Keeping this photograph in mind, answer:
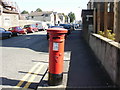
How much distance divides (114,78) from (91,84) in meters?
0.68

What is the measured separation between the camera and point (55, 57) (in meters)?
4.79

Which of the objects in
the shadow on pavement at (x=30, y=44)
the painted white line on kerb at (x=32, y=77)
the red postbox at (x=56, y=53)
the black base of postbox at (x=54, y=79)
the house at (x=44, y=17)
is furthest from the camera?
the house at (x=44, y=17)

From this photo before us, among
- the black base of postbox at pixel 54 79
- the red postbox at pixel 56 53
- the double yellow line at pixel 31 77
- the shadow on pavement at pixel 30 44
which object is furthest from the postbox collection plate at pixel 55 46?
the shadow on pavement at pixel 30 44

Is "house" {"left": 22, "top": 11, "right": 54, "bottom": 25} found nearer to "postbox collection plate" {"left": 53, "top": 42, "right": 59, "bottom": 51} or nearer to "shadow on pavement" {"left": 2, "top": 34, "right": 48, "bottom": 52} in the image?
"shadow on pavement" {"left": 2, "top": 34, "right": 48, "bottom": 52}

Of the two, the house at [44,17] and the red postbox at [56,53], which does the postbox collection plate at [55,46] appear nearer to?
the red postbox at [56,53]

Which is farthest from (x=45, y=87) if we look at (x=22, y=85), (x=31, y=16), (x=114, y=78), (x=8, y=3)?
(x=31, y=16)

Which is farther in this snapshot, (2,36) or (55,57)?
(2,36)

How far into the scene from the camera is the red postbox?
474 cm

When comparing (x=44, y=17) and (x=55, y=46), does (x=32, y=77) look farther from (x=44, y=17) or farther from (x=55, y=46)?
(x=44, y=17)

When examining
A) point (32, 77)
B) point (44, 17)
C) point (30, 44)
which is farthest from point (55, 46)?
point (44, 17)

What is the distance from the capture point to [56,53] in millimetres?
4777

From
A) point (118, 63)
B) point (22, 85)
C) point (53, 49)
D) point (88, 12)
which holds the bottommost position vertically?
point (22, 85)

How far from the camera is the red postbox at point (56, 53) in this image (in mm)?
4738

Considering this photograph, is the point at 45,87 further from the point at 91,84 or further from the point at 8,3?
the point at 8,3
